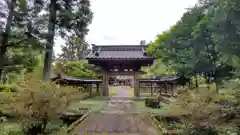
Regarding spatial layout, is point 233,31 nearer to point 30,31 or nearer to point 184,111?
point 184,111

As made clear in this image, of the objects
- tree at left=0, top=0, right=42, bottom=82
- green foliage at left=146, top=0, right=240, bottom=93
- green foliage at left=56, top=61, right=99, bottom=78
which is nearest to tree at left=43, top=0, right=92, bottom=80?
tree at left=0, top=0, right=42, bottom=82

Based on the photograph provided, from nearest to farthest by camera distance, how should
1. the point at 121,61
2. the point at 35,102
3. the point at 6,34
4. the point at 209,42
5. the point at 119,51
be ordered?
1. the point at 35,102
2. the point at 6,34
3. the point at 209,42
4. the point at 121,61
5. the point at 119,51

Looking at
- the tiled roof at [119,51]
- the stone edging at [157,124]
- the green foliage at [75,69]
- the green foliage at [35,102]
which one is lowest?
the stone edging at [157,124]

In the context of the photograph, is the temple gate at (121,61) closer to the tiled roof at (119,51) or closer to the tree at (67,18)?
the tiled roof at (119,51)

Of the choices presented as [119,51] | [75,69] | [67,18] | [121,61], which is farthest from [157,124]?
[75,69]

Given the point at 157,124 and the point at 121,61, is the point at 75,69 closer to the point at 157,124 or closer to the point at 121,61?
the point at 121,61

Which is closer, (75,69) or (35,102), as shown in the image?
(35,102)

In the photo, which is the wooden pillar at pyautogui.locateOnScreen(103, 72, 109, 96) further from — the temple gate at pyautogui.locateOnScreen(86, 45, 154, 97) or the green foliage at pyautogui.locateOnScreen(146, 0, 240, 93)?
the green foliage at pyautogui.locateOnScreen(146, 0, 240, 93)

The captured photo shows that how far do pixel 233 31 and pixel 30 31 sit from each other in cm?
772

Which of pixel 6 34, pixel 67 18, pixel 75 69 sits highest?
pixel 67 18

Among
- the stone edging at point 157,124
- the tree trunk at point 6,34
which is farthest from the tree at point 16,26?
the stone edging at point 157,124

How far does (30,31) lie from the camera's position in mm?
8445

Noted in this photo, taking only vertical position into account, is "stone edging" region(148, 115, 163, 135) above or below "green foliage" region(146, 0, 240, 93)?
below

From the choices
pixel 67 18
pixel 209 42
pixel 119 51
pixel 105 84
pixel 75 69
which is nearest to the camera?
pixel 67 18
